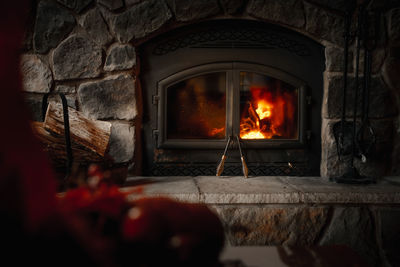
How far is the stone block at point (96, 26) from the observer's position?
75.2 inches

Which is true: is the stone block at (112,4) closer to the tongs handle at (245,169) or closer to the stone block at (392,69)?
the tongs handle at (245,169)

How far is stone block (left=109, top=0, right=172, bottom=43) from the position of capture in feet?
6.28

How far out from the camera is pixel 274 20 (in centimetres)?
194

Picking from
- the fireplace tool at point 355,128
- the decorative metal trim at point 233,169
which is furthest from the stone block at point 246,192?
the fireplace tool at point 355,128

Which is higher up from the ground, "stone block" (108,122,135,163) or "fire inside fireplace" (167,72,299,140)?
"fire inside fireplace" (167,72,299,140)

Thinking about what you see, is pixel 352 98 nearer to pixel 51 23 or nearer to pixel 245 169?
pixel 245 169

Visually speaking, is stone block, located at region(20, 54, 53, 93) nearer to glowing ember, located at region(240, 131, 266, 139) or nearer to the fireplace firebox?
the fireplace firebox

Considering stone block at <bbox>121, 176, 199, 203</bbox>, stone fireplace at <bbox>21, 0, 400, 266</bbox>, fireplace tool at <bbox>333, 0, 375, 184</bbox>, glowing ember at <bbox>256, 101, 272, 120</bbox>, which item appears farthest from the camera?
glowing ember at <bbox>256, 101, 272, 120</bbox>

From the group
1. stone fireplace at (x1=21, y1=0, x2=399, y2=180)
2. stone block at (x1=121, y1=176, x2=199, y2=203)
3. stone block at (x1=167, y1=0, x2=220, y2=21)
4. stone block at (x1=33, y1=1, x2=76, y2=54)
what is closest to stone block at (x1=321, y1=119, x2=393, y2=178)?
stone fireplace at (x1=21, y1=0, x2=399, y2=180)

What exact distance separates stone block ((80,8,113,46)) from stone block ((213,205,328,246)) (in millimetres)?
1072

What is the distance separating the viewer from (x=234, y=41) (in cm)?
203

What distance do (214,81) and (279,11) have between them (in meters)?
0.52

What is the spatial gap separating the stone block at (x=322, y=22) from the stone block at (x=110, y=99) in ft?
3.34

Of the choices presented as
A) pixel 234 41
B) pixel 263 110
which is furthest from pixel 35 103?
pixel 263 110
